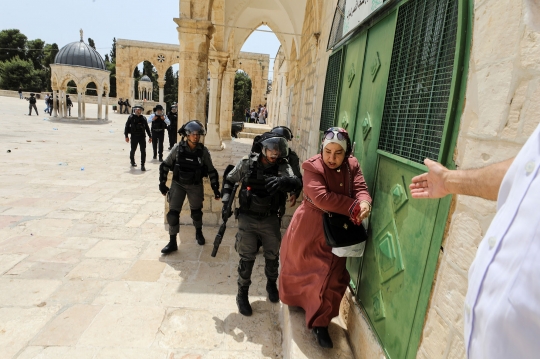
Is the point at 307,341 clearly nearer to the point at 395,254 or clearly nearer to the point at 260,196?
the point at 395,254

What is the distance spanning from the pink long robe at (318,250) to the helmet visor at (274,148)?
1.96 ft

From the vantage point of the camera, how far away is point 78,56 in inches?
870

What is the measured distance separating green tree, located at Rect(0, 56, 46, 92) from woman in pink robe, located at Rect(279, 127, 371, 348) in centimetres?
5291

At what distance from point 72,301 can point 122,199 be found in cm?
355

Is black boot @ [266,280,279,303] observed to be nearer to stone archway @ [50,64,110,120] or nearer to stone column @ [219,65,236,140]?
stone column @ [219,65,236,140]

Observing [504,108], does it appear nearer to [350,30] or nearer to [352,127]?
[352,127]

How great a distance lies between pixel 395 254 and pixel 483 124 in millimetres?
982

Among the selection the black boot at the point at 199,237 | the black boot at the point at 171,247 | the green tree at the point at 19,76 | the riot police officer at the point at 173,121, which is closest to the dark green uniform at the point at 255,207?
the black boot at the point at 171,247

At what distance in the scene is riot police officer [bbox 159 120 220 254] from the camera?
4297mm

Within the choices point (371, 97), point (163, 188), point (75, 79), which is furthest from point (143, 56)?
point (371, 97)

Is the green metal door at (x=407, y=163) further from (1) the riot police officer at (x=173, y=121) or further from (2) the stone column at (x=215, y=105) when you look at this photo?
(1) the riot police officer at (x=173, y=121)

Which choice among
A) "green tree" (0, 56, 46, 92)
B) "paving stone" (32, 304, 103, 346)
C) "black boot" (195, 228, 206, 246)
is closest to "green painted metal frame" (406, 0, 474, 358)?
"paving stone" (32, 304, 103, 346)

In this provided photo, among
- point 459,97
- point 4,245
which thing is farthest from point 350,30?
point 4,245

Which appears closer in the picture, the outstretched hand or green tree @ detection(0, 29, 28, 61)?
the outstretched hand
